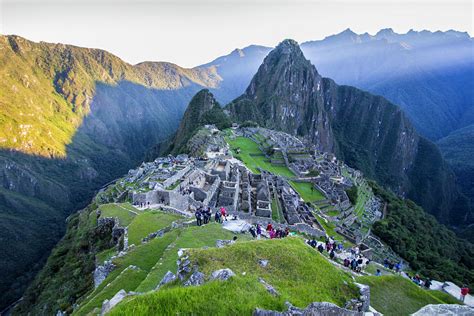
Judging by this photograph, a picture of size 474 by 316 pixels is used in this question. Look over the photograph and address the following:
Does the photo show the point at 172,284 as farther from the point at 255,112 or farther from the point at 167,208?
the point at 255,112

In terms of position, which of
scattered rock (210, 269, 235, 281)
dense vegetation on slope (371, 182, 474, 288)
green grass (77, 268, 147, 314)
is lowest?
dense vegetation on slope (371, 182, 474, 288)

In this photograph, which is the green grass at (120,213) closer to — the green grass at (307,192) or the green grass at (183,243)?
the green grass at (183,243)

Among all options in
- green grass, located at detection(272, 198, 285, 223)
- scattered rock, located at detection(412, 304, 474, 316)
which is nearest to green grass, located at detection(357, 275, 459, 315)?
scattered rock, located at detection(412, 304, 474, 316)

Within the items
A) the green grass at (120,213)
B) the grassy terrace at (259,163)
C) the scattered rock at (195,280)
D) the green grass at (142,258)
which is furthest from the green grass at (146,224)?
the grassy terrace at (259,163)

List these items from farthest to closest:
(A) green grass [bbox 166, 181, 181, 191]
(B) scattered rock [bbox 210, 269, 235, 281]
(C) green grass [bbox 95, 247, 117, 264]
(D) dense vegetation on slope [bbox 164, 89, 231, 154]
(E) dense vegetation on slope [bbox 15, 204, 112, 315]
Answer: (D) dense vegetation on slope [bbox 164, 89, 231, 154] < (A) green grass [bbox 166, 181, 181, 191] < (E) dense vegetation on slope [bbox 15, 204, 112, 315] < (C) green grass [bbox 95, 247, 117, 264] < (B) scattered rock [bbox 210, 269, 235, 281]

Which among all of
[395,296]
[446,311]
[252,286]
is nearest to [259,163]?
[395,296]

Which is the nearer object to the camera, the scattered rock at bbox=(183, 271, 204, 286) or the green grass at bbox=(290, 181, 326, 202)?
the scattered rock at bbox=(183, 271, 204, 286)

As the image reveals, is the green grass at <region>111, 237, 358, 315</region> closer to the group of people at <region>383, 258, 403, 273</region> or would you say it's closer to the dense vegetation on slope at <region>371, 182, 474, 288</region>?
the group of people at <region>383, 258, 403, 273</region>

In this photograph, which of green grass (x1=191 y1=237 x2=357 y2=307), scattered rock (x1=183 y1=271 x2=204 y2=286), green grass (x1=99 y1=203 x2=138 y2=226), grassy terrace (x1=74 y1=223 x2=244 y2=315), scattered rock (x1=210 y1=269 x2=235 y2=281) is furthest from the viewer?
green grass (x1=99 y1=203 x2=138 y2=226)

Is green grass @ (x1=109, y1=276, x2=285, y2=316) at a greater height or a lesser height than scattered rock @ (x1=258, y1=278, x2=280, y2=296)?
greater
